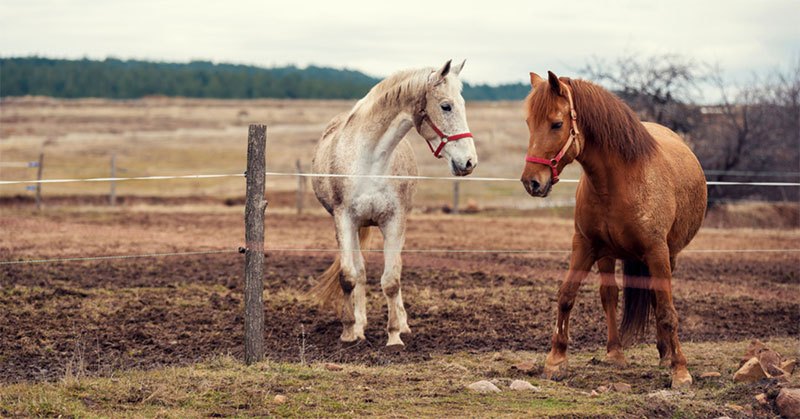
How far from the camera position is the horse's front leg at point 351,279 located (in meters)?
7.59

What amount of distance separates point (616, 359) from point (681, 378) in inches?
33.5

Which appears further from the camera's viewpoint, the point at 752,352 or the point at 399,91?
the point at 399,91

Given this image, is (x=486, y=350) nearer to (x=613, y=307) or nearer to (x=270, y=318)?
(x=613, y=307)

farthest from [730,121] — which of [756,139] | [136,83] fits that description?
[136,83]

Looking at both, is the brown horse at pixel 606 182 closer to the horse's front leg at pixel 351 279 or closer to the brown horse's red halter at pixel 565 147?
the brown horse's red halter at pixel 565 147

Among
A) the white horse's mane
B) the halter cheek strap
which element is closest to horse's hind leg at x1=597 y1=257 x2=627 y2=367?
the halter cheek strap

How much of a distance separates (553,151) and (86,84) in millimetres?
89780

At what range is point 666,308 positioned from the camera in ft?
20.9

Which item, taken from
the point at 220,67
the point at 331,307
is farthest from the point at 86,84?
the point at 331,307

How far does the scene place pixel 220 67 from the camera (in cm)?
15038

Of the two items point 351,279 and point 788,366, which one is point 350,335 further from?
point 788,366

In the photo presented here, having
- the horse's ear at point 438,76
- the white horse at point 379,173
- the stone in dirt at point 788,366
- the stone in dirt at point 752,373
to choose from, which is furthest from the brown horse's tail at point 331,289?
the stone in dirt at point 788,366

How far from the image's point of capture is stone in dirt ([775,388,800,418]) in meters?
5.32

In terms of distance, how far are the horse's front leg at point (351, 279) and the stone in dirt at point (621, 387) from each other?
8.29 ft
